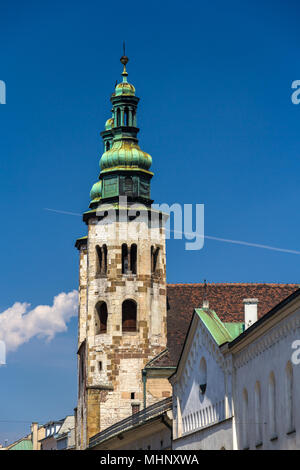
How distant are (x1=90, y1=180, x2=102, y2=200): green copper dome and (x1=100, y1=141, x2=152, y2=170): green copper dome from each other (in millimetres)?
6670

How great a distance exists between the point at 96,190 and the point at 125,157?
27.5 feet

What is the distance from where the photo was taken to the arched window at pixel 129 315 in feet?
233

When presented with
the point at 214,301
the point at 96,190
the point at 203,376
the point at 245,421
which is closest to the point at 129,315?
the point at 214,301

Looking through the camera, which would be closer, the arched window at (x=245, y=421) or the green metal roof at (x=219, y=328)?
the arched window at (x=245, y=421)

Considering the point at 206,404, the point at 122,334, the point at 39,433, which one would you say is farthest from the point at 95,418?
the point at 39,433

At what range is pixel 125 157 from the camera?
73.2 meters

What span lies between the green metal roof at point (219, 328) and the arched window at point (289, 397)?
9.17 m

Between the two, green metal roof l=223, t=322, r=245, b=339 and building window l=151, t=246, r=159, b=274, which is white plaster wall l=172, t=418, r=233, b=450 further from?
building window l=151, t=246, r=159, b=274

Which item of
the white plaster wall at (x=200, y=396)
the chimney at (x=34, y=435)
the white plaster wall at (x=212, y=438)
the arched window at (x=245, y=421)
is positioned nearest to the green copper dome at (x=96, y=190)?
the white plaster wall at (x=200, y=396)

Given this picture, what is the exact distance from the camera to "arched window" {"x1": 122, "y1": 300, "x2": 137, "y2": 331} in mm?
71000

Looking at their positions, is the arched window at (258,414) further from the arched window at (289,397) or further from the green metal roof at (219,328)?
the green metal roof at (219,328)

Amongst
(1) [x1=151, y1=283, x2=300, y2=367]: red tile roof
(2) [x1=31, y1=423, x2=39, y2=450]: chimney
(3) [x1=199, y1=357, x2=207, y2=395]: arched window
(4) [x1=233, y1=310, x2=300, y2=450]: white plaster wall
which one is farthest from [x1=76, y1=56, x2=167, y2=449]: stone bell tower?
(2) [x1=31, y1=423, x2=39, y2=450]: chimney

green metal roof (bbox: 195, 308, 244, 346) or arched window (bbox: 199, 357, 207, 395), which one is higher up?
green metal roof (bbox: 195, 308, 244, 346)

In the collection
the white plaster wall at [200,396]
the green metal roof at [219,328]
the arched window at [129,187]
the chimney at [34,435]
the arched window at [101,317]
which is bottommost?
the white plaster wall at [200,396]
